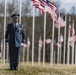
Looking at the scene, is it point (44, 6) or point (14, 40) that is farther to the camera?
point (44, 6)

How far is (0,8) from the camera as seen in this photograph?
45.4 meters

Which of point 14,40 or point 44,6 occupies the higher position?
point 44,6

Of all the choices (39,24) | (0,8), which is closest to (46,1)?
(0,8)

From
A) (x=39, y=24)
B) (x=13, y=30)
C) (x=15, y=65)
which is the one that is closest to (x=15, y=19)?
(x=13, y=30)

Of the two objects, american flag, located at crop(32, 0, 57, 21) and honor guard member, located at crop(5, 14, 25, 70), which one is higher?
american flag, located at crop(32, 0, 57, 21)

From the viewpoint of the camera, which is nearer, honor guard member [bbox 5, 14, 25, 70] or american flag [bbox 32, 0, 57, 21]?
honor guard member [bbox 5, 14, 25, 70]

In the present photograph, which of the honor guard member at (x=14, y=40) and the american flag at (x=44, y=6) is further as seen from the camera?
the american flag at (x=44, y=6)

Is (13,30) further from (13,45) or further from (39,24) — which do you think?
(39,24)

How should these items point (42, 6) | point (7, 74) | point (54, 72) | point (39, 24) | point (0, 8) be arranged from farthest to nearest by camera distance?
point (39, 24), point (0, 8), point (42, 6), point (54, 72), point (7, 74)

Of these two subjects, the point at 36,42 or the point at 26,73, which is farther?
the point at 36,42

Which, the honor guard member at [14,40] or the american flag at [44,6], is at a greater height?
the american flag at [44,6]

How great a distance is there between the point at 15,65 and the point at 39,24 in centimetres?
6124

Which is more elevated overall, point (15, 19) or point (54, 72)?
point (15, 19)

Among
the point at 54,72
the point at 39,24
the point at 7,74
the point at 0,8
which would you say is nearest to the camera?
the point at 7,74
